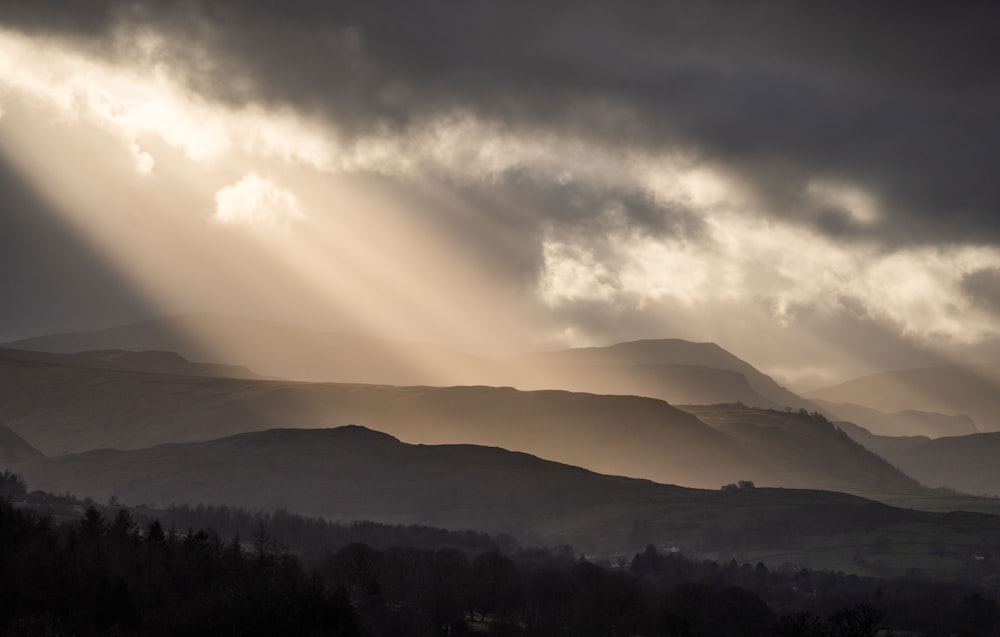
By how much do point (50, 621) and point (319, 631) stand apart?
38.0 m

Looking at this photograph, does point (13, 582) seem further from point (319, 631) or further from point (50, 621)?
point (319, 631)

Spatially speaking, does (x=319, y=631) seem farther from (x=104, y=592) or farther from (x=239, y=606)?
(x=104, y=592)

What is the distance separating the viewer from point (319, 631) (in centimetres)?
19112

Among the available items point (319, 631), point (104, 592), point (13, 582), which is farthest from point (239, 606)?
point (13, 582)

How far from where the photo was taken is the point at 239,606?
622 ft

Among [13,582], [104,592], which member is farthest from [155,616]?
[13,582]

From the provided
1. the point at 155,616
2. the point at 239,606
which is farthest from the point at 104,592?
the point at 239,606

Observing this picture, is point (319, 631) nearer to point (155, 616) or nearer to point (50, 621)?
point (155, 616)

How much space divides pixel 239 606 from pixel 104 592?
24.8 meters

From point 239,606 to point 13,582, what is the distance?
1497 inches

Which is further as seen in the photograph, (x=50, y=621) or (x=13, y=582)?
(x=13, y=582)

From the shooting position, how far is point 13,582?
19988cm

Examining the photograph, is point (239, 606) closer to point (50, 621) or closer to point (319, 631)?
point (319, 631)

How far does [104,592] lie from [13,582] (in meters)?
14.0
